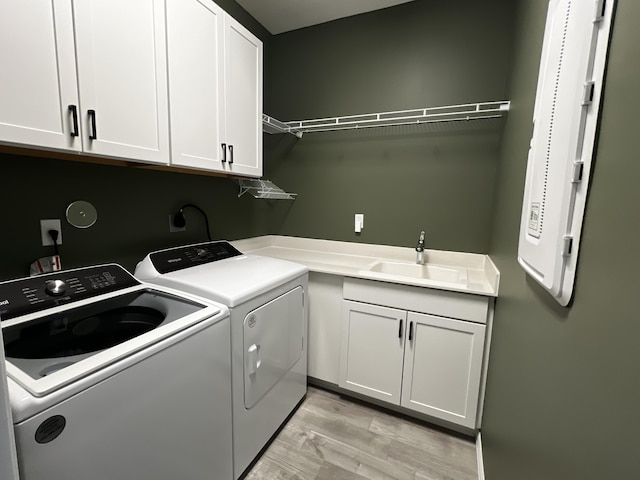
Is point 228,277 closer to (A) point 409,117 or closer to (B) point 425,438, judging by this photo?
(B) point 425,438

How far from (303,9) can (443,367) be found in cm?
262

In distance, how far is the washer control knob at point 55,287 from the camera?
1.13m

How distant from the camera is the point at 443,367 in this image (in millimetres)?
1652

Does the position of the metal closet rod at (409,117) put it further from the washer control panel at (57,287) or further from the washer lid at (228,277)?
the washer control panel at (57,287)

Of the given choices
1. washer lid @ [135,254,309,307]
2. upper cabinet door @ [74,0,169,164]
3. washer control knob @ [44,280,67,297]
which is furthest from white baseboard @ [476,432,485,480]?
upper cabinet door @ [74,0,169,164]

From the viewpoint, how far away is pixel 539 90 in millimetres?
969

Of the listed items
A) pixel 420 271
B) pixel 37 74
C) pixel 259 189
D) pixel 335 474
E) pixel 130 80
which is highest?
pixel 130 80

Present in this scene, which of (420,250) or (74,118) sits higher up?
(74,118)

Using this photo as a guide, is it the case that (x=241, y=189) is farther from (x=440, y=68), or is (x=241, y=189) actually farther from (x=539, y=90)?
(x=539, y=90)

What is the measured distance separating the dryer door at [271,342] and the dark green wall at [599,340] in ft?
3.46

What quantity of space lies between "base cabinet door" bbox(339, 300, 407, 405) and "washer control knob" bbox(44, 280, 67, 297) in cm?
141

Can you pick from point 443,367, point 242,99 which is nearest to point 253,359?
point 443,367

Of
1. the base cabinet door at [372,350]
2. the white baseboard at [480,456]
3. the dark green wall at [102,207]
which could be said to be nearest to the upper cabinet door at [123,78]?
the dark green wall at [102,207]

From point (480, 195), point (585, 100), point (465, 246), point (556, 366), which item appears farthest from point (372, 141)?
point (556, 366)
